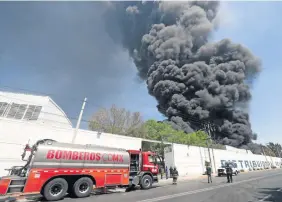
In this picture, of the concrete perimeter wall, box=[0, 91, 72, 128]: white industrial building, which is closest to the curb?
the concrete perimeter wall

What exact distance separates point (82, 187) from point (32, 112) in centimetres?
1533

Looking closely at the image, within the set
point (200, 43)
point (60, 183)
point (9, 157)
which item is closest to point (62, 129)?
point (9, 157)

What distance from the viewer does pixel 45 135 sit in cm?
1800

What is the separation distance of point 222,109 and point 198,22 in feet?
86.0

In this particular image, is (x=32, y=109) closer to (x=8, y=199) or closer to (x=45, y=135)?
(x=45, y=135)

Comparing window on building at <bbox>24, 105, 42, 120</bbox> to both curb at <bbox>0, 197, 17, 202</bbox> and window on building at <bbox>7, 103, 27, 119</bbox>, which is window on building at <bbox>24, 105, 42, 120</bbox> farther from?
curb at <bbox>0, 197, 17, 202</bbox>

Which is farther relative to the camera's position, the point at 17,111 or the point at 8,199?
the point at 17,111

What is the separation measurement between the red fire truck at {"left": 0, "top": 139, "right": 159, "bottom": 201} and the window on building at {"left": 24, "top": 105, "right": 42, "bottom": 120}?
12859 mm

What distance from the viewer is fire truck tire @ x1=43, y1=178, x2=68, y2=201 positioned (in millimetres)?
10328

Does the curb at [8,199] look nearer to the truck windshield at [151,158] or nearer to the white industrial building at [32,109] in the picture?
the truck windshield at [151,158]

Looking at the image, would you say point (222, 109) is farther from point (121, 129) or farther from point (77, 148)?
point (77, 148)

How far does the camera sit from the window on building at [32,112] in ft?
76.3

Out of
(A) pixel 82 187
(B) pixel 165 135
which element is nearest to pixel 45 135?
(A) pixel 82 187

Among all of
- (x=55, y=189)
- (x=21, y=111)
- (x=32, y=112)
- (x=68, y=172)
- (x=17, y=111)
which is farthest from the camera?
(x=32, y=112)
